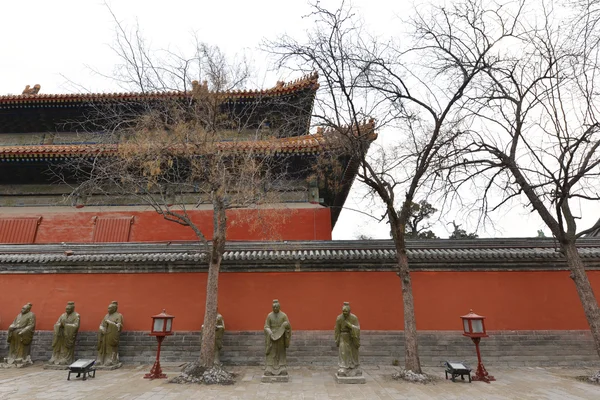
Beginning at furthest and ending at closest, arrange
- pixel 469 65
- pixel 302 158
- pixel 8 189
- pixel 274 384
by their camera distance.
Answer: pixel 8 189
pixel 302 158
pixel 469 65
pixel 274 384

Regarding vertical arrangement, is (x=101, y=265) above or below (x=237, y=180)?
below

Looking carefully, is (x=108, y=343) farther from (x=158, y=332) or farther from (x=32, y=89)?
(x=32, y=89)

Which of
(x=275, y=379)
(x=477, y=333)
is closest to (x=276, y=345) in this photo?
(x=275, y=379)

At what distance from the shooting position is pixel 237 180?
7.07 meters

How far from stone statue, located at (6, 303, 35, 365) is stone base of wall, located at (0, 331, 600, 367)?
1.22 feet

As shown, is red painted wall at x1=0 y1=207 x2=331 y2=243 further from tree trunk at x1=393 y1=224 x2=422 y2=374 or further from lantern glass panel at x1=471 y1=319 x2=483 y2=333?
lantern glass panel at x1=471 y1=319 x2=483 y2=333

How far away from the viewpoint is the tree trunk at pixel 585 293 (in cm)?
611

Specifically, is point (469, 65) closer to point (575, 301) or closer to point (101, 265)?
point (575, 301)

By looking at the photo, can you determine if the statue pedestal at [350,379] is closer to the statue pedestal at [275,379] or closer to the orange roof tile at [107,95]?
the statue pedestal at [275,379]

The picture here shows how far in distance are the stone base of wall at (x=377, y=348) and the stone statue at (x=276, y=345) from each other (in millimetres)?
1358

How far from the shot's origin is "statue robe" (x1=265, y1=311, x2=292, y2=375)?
20.5 feet

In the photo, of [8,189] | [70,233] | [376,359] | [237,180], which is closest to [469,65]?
[237,180]

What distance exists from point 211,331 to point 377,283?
394 centimetres

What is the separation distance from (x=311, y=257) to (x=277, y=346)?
233 cm
